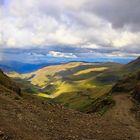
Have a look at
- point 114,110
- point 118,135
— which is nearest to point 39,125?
point 118,135

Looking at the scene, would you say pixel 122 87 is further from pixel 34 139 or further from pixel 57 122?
pixel 34 139

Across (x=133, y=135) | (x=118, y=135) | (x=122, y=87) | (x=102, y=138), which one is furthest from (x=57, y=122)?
(x=122, y=87)

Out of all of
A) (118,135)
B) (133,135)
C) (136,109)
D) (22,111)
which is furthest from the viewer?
(136,109)

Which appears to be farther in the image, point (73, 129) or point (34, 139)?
point (73, 129)

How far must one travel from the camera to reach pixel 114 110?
309 ft

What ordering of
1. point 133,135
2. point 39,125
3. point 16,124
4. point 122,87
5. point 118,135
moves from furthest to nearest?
point 122,87 → point 133,135 → point 118,135 → point 39,125 → point 16,124

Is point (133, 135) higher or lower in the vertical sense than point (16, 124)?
lower

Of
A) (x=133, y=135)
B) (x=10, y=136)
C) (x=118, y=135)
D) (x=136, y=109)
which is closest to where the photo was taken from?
(x=10, y=136)

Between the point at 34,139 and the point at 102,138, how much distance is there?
41.7 feet

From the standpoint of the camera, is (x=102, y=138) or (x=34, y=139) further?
(x=102, y=138)

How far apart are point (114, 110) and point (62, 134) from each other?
170 ft

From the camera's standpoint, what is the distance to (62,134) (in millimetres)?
44250

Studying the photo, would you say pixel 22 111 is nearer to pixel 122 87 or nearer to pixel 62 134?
pixel 62 134

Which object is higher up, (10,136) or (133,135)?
(10,136)
